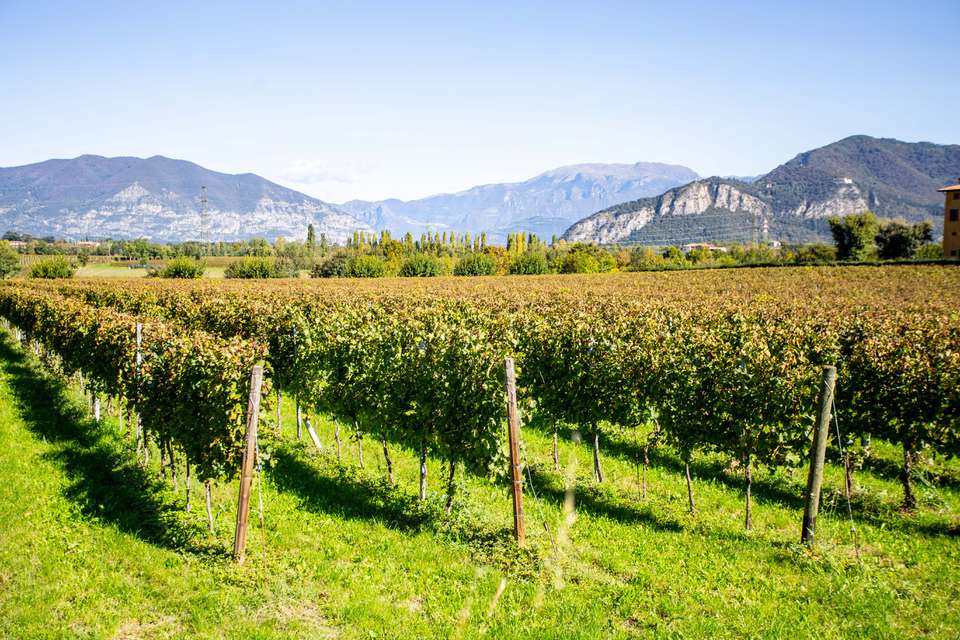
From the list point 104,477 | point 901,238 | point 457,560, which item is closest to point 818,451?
point 457,560

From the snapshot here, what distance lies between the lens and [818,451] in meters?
8.57

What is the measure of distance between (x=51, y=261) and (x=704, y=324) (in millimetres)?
103739

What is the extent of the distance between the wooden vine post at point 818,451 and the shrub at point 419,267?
9414 cm

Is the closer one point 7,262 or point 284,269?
point 7,262

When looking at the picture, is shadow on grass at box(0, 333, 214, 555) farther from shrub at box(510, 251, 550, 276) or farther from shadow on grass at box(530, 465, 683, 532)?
shrub at box(510, 251, 550, 276)

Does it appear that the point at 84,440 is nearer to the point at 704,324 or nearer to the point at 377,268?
the point at 704,324

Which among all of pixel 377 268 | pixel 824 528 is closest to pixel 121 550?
A: pixel 824 528

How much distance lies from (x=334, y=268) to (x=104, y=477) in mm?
98895

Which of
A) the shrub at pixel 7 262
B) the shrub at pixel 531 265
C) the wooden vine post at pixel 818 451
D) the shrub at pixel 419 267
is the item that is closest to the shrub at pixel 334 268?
the shrub at pixel 419 267

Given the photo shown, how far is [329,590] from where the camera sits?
734cm

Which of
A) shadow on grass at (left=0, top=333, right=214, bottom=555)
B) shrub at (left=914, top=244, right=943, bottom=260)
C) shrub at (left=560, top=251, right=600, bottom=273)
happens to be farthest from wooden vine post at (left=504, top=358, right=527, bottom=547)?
shrub at (left=560, top=251, right=600, bottom=273)

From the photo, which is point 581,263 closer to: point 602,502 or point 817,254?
point 817,254

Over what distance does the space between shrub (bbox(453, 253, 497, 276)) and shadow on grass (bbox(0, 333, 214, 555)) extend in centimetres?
9079

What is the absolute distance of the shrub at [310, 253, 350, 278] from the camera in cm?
10388
